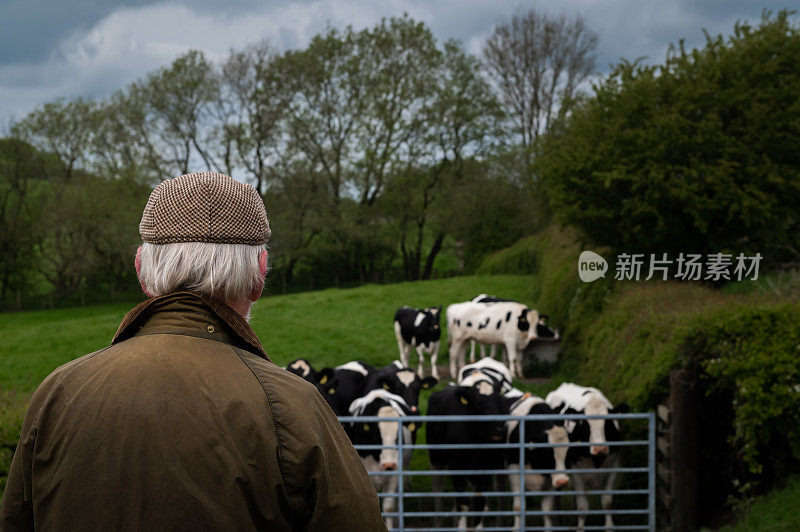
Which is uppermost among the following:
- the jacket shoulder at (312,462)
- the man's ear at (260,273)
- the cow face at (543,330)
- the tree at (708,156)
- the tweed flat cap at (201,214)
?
the tree at (708,156)

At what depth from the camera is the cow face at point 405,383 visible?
9.09m

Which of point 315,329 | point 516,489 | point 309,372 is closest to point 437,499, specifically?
point 516,489

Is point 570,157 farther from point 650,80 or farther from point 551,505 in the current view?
point 551,505

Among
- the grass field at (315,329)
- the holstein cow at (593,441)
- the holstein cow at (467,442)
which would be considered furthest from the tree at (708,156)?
the grass field at (315,329)

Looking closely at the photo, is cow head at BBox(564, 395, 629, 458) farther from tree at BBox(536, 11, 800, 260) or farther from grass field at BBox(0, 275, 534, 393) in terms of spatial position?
grass field at BBox(0, 275, 534, 393)

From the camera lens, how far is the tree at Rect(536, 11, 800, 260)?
11.0m

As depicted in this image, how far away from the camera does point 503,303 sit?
14.1 metres

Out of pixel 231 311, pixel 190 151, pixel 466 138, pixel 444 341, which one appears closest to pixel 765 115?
pixel 444 341

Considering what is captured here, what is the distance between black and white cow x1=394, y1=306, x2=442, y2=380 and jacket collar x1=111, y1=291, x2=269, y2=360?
41.2 ft

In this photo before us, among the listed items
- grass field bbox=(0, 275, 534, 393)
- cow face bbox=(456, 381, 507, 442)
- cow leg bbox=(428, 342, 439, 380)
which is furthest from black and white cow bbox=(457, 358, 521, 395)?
grass field bbox=(0, 275, 534, 393)

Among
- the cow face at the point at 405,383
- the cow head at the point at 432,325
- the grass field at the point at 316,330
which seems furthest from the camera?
the grass field at the point at 316,330

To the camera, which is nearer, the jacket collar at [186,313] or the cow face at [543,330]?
the jacket collar at [186,313]

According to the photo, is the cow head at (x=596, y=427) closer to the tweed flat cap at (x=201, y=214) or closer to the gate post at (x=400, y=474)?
the gate post at (x=400, y=474)

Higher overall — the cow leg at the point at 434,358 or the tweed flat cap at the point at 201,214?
the tweed flat cap at the point at 201,214
